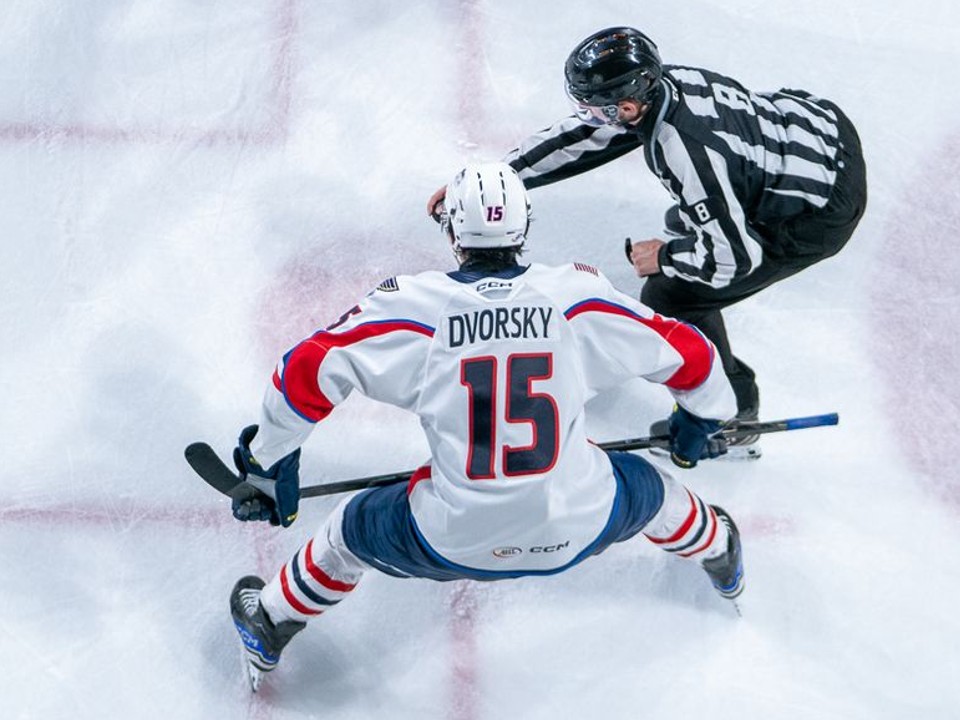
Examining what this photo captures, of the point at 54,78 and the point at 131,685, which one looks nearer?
the point at 131,685

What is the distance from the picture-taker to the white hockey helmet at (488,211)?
2.44 metres

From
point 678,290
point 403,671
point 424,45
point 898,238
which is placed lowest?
point 403,671

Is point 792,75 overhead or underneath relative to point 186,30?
underneath

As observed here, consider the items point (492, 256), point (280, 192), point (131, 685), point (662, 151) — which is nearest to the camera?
point (492, 256)

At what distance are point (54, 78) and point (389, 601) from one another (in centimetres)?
203

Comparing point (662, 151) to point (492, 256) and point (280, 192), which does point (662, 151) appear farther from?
point (280, 192)

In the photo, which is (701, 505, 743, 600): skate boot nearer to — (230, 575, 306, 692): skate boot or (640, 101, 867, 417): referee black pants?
(640, 101, 867, 417): referee black pants

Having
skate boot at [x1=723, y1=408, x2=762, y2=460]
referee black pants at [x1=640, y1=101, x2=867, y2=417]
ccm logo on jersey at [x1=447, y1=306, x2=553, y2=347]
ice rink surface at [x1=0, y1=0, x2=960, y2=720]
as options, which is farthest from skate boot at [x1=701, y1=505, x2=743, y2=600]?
ccm logo on jersey at [x1=447, y1=306, x2=553, y2=347]

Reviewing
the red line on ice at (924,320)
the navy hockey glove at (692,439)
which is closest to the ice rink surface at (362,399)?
the red line on ice at (924,320)

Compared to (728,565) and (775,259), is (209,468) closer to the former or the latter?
(728,565)

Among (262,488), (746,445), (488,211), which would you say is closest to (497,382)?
(488,211)

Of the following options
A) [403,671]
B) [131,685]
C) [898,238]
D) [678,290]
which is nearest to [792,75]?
[898,238]

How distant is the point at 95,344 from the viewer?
11.2 feet

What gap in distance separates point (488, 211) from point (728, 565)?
121 cm
